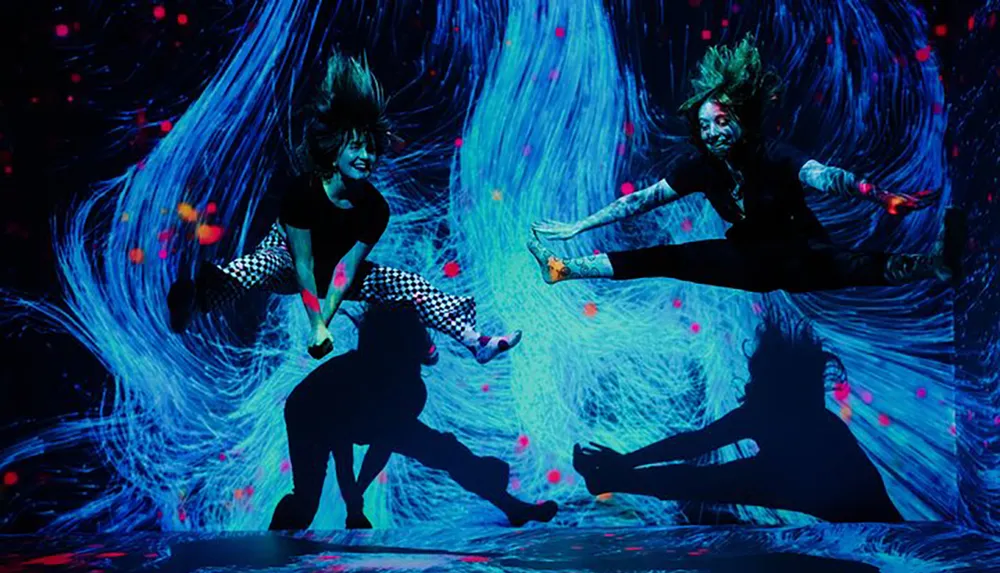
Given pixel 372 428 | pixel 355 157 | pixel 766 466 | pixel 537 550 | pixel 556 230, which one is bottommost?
pixel 537 550

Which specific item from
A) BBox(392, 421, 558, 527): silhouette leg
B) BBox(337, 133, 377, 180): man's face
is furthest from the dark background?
BBox(392, 421, 558, 527): silhouette leg

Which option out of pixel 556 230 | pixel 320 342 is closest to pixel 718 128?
pixel 556 230

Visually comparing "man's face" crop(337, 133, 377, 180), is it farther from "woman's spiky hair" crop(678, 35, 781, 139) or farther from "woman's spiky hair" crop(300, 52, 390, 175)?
"woman's spiky hair" crop(678, 35, 781, 139)

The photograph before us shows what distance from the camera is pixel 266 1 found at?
11.2 feet

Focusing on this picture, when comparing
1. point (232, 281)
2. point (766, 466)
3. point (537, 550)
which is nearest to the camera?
point (537, 550)

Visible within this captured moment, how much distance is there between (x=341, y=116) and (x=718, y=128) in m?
1.47

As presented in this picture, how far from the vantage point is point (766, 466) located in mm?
3389

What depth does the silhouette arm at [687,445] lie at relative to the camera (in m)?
3.38

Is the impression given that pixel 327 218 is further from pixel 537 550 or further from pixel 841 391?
pixel 841 391

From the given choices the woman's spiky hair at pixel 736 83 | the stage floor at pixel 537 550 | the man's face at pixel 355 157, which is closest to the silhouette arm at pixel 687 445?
the stage floor at pixel 537 550

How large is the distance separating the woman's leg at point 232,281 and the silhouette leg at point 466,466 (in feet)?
2.57

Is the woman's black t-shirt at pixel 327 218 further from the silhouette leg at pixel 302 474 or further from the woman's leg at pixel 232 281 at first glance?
the silhouette leg at pixel 302 474

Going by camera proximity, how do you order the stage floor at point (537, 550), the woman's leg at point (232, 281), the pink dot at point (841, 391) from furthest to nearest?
the pink dot at point (841, 391) < the woman's leg at point (232, 281) < the stage floor at point (537, 550)

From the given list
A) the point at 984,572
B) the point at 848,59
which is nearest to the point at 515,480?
the point at 984,572
